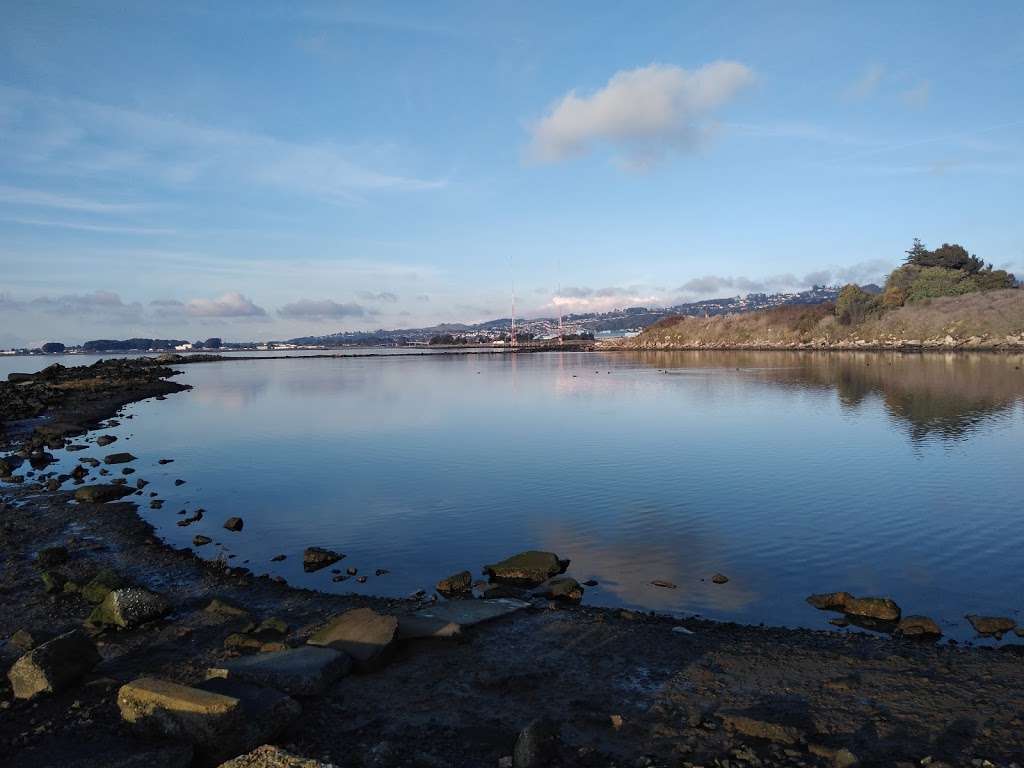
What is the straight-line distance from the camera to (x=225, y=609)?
12.2 metres

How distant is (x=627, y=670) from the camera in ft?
31.7

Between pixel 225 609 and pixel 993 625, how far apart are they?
45.2 feet

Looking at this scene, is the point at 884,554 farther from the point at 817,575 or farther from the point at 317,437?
the point at 317,437

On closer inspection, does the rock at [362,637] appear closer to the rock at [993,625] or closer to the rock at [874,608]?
the rock at [874,608]

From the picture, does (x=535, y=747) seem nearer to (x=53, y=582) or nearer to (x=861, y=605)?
(x=861, y=605)

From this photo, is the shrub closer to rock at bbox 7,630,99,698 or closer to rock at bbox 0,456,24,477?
rock at bbox 0,456,24,477

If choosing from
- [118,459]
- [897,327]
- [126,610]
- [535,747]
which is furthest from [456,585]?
[897,327]

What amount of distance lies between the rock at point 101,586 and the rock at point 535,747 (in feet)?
31.2

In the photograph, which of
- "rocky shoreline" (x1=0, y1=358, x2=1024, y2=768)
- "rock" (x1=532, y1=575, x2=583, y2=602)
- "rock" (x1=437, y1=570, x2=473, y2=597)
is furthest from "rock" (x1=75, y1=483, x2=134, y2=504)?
"rock" (x1=532, y1=575, x2=583, y2=602)

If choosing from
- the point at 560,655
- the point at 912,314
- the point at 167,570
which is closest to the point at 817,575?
the point at 560,655

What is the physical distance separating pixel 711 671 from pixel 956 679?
338 cm

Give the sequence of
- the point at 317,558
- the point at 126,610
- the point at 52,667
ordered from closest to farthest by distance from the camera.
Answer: the point at 52,667
the point at 126,610
the point at 317,558

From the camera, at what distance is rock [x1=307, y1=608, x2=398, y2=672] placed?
9.61 m

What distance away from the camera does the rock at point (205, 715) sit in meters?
6.89
